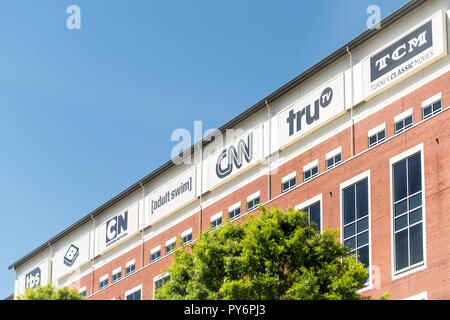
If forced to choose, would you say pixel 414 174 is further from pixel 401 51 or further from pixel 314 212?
pixel 314 212

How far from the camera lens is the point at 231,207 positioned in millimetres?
72500

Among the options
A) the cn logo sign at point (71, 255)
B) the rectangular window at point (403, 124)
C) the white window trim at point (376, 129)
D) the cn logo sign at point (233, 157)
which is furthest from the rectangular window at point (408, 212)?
the cn logo sign at point (71, 255)

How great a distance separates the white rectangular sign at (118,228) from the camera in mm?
86000

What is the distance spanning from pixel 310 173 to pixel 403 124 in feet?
31.8

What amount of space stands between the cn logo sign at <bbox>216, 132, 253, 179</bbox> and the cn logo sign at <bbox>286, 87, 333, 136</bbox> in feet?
16.6

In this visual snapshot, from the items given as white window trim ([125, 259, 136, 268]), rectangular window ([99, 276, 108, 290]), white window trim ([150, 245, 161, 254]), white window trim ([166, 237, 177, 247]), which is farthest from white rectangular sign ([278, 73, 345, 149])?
rectangular window ([99, 276, 108, 290])

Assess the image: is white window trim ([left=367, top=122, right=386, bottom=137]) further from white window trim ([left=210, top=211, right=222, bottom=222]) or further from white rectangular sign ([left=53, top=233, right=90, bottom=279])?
white rectangular sign ([left=53, top=233, right=90, bottom=279])

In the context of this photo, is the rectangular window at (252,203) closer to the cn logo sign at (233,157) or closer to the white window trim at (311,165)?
the cn logo sign at (233,157)

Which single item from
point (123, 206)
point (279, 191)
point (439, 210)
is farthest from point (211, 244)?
point (123, 206)

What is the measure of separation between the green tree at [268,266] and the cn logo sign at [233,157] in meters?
26.7

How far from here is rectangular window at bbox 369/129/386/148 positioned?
5897 centimetres

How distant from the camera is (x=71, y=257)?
309 ft
